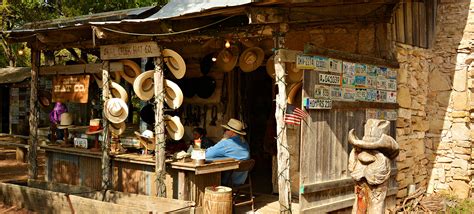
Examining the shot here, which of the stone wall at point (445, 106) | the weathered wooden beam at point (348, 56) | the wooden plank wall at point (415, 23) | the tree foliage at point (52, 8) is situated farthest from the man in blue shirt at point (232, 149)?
the tree foliage at point (52, 8)

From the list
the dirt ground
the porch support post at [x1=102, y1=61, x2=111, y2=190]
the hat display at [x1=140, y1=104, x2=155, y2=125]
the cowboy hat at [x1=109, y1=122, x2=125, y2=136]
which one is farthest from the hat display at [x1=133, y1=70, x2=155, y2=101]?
the dirt ground

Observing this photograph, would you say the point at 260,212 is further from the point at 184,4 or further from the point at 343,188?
the point at 184,4

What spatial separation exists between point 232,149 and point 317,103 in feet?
5.59

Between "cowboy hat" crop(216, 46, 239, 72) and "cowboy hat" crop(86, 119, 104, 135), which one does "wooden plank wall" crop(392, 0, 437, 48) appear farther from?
"cowboy hat" crop(86, 119, 104, 135)

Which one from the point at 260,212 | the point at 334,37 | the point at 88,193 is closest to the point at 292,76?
the point at 334,37

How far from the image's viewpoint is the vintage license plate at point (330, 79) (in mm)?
6387

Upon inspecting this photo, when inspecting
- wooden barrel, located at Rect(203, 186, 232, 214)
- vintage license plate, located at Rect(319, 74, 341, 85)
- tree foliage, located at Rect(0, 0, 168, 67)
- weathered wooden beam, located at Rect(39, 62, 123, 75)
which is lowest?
wooden barrel, located at Rect(203, 186, 232, 214)

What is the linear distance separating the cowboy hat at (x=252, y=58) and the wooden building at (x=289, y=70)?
139 mm

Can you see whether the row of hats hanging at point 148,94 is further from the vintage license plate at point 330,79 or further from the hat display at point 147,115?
the vintage license plate at point 330,79

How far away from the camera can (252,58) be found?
887 cm

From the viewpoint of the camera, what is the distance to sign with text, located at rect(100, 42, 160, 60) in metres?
7.62

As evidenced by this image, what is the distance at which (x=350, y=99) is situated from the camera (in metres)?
6.95

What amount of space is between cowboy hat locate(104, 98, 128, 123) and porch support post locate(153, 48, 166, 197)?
0.80 metres

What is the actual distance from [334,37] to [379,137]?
9.00ft
